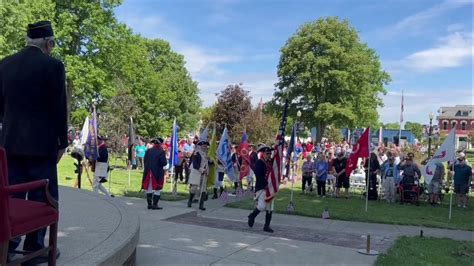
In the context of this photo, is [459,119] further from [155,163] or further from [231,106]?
[155,163]

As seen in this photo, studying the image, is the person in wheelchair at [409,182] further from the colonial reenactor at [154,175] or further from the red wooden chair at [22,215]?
the red wooden chair at [22,215]

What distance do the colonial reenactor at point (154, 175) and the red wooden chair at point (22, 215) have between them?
822 centimetres

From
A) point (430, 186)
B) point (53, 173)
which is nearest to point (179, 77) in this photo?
point (430, 186)

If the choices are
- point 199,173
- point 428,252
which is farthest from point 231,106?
point 428,252

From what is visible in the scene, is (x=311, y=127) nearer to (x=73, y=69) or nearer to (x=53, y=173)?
(x=73, y=69)

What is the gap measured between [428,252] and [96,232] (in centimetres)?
628

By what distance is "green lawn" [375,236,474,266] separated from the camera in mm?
7973

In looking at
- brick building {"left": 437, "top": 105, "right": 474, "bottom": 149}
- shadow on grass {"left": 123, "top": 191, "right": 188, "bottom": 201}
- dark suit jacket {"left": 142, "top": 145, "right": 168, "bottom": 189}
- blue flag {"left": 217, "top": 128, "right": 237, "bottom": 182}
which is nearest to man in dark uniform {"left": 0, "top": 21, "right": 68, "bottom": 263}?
dark suit jacket {"left": 142, "top": 145, "right": 168, "bottom": 189}

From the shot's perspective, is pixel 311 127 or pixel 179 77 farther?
pixel 179 77

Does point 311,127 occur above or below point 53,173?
above

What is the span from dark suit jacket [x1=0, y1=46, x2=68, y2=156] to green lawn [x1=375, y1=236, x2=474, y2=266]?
5.86m

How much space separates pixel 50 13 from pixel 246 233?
29190 millimetres

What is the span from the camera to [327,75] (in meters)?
52.6

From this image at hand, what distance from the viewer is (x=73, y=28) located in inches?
1383
